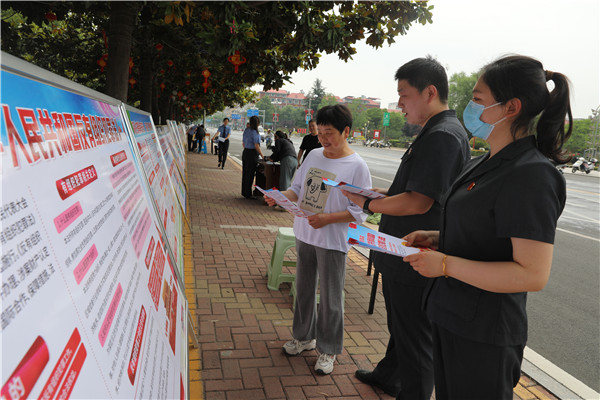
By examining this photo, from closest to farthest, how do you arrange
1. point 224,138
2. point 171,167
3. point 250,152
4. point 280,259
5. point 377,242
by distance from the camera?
point 377,242 < point 280,259 < point 171,167 < point 250,152 < point 224,138

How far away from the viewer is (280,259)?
443 centimetres

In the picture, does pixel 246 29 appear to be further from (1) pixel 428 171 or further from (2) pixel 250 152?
(2) pixel 250 152

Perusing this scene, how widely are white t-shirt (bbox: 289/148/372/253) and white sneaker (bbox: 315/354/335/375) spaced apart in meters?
0.81

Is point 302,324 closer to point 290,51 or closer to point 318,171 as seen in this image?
point 318,171

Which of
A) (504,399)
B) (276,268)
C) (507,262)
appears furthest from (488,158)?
(276,268)

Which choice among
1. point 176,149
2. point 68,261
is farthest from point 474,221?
point 176,149

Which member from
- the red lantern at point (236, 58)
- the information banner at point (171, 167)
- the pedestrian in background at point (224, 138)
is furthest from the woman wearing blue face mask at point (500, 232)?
the pedestrian in background at point (224, 138)

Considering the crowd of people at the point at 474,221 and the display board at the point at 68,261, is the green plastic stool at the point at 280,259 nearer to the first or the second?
the crowd of people at the point at 474,221

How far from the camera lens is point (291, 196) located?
3234mm

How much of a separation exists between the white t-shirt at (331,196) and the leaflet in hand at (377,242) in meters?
0.93

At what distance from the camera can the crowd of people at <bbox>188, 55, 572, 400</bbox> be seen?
4.71ft

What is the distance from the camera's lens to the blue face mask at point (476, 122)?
1742 millimetres

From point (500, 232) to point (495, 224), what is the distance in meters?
0.05

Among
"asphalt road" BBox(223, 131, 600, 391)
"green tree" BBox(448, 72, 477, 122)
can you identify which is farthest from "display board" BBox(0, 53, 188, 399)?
"green tree" BBox(448, 72, 477, 122)
